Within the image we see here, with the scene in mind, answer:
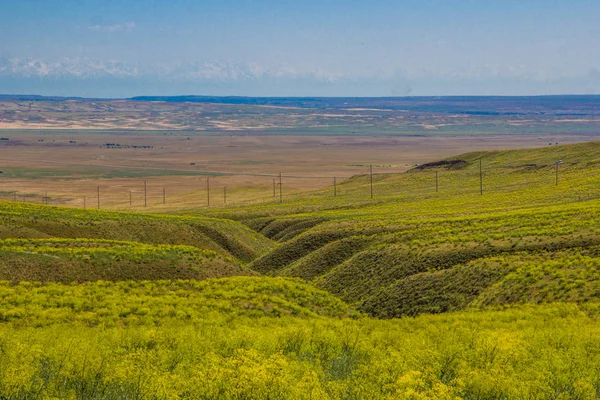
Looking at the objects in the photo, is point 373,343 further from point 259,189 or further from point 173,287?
point 259,189

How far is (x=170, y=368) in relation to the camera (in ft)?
80.6

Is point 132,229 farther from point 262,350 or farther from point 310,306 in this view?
point 262,350

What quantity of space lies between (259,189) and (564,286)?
141 meters

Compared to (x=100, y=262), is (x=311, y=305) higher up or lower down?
lower down

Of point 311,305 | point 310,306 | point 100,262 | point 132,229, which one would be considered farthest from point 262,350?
point 132,229

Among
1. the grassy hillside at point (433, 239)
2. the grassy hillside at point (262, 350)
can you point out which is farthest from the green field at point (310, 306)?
the grassy hillside at point (433, 239)

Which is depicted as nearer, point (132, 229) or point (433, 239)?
point (433, 239)

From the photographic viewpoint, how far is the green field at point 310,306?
20875mm

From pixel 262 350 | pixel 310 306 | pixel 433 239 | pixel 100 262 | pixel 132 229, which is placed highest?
pixel 262 350

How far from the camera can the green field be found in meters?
20.9

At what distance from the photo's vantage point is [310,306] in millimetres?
46438

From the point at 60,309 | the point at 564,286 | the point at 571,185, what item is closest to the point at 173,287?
the point at 60,309

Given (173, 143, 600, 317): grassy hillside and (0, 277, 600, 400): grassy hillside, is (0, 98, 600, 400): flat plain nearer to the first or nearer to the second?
(0, 277, 600, 400): grassy hillside

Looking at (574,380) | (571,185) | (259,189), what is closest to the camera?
(574,380)
